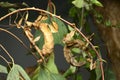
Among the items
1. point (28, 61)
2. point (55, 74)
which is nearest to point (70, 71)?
point (55, 74)

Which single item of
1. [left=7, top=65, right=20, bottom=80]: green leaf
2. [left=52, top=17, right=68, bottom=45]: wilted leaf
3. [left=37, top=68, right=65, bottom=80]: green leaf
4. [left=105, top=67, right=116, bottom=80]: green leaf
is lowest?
[left=105, top=67, right=116, bottom=80]: green leaf

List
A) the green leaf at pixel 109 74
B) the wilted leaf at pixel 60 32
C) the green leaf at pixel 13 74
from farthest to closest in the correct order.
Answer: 1. the green leaf at pixel 109 74
2. the wilted leaf at pixel 60 32
3. the green leaf at pixel 13 74

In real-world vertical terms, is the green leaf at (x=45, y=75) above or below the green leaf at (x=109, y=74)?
above

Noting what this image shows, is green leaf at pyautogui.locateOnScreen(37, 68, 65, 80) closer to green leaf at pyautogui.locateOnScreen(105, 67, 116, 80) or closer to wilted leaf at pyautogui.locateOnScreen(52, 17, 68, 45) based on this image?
wilted leaf at pyautogui.locateOnScreen(52, 17, 68, 45)

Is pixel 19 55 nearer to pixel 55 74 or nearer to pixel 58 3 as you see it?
pixel 58 3

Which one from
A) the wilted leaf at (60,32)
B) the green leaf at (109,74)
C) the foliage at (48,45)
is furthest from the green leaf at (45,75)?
the green leaf at (109,74)

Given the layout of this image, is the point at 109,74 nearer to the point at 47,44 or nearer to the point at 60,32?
the point at 60,32

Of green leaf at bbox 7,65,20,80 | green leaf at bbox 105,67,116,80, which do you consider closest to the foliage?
green leaf at bbox 7,65,20,80

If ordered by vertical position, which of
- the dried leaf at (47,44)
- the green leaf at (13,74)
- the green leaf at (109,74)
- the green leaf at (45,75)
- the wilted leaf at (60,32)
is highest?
the dried leaf at (47,44)

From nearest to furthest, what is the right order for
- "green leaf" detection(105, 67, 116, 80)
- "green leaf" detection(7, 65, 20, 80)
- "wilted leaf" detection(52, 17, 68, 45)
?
"green leaf" detection(7, 65, 20, 80) < "wilted leaf" detection(52, 17, 68, 45) < "green leaf" detection(105, 67, 116, 80)

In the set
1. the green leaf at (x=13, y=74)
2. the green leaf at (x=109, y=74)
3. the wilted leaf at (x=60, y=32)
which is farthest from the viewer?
the green leaf at (x=109, y=74)

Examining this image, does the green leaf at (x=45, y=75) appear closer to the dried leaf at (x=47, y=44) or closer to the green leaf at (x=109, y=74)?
the dried leaf at (x=47, y=44)

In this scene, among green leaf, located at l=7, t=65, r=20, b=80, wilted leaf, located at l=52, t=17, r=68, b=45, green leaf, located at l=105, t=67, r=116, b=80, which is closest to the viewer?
green leaf, located at l=7, t=65, r=20, b=80
